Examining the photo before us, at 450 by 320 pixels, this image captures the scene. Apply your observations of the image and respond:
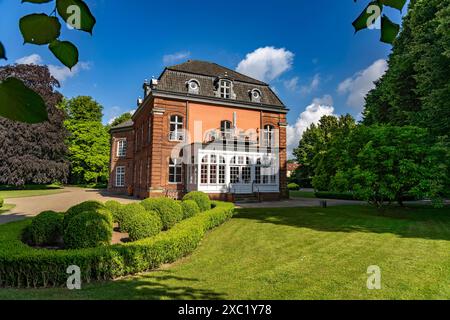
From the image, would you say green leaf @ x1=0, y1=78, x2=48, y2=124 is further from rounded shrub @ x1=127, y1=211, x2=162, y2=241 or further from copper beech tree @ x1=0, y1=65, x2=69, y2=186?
copper beech tree @ x1=0, y1=65, x2=69, y2=186

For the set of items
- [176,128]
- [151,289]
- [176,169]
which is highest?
[176,128]

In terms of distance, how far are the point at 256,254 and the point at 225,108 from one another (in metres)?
18.9

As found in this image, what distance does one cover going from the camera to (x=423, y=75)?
17.2 meters

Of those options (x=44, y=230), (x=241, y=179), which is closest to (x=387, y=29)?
(x=44, y=230)

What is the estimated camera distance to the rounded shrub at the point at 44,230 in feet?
26.0

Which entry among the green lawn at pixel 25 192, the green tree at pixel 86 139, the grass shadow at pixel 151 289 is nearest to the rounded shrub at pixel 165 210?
the grass shadow at pixel 151 289

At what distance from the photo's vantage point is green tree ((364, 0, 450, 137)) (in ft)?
50.1

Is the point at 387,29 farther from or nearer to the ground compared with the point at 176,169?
nearer to the ground

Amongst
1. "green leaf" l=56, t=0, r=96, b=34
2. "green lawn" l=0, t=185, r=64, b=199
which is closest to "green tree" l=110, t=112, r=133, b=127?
"green lawn" l=0, t=185, r=64, b=199

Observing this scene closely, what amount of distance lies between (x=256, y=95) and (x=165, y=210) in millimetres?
18968

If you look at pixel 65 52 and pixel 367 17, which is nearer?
pixel 65 52

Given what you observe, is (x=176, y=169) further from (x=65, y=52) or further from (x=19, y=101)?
(x=19, y=101)

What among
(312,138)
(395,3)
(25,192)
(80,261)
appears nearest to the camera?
(395,3)
